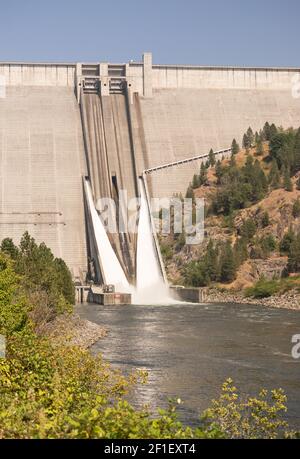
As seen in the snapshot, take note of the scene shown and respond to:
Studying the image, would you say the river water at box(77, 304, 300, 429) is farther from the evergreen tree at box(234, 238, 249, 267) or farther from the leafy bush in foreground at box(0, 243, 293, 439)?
the evergreen tree at box(234, 238, 249, 267)

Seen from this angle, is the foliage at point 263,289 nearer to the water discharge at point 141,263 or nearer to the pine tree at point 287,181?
the water discharge at point 141,263

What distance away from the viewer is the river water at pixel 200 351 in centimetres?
2967

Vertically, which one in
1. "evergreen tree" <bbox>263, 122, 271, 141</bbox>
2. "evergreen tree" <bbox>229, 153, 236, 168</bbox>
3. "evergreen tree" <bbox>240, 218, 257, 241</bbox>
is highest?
"evergreen tree" <bbox>263, 122, 271, 141</bbox>

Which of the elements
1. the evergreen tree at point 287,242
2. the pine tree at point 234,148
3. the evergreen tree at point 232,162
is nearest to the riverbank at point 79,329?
the evergreen tree at point 287,242

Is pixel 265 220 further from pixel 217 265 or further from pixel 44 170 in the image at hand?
pixel 44 170

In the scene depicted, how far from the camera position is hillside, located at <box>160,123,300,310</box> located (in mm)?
84625

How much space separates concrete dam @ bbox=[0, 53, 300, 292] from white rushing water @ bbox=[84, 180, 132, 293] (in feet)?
1.13

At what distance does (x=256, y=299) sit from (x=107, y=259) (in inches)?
823

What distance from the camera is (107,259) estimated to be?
92.6m

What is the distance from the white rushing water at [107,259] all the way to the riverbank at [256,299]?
9602mm

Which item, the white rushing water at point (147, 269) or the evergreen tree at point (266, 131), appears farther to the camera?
the evergreen tree at point (266, 131)

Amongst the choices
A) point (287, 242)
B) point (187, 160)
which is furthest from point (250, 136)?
point (287, 242)

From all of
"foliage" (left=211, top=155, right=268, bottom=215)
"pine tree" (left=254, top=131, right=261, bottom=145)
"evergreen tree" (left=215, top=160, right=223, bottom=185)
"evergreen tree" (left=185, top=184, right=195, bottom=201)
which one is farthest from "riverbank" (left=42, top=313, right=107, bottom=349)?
"pine tree" (left=254, top=131, right=261, bottom=145)
